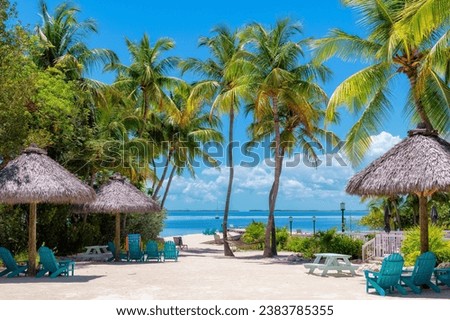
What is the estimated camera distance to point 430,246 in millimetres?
15344

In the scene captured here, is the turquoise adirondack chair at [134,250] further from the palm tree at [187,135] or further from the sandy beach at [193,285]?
the palm tree at [187,135]

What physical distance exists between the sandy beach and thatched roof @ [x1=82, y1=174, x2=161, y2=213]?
104 inches

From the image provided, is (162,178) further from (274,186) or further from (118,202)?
(118,202)

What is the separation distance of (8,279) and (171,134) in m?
19.4

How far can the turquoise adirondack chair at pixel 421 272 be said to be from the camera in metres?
10.6

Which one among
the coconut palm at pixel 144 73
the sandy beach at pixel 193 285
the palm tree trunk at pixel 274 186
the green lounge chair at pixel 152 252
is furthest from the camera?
the coconut palm at pixel 144 73

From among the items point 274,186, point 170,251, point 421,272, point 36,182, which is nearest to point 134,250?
point 170,251

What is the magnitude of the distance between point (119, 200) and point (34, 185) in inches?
215

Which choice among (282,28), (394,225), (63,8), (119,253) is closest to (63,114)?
(119,253)

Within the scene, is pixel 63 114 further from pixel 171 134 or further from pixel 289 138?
pixel 171 134

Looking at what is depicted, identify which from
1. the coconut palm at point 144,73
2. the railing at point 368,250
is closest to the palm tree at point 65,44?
the coconut palm at point 144,73

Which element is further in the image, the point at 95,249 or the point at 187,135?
the point at 187,135

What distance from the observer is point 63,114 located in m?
18.8

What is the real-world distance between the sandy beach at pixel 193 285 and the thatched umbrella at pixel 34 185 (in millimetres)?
1764
